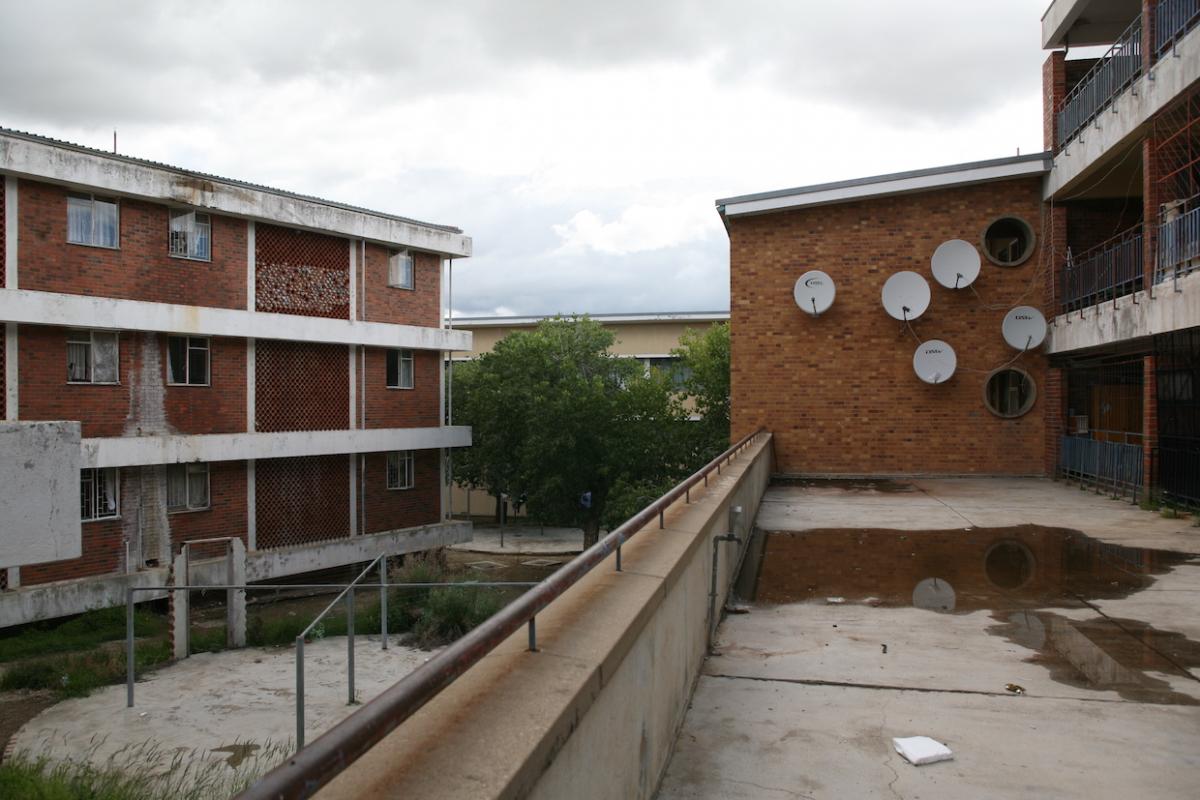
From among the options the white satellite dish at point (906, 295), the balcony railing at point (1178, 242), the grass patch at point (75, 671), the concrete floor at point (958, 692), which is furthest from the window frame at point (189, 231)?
the balcony railing at point (1178, 242)

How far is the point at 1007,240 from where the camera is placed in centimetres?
1712

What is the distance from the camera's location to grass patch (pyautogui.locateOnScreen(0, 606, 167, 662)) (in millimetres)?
16500

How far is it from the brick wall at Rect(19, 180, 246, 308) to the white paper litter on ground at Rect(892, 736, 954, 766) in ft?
64.5

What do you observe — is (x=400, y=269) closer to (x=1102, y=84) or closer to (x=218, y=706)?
(x=218, y=706)

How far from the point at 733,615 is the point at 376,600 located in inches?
583

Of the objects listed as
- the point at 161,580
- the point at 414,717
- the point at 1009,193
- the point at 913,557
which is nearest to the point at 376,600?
the point at 161,580

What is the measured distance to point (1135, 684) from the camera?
4828 mm

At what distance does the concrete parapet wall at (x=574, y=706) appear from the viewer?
1881 millimetres

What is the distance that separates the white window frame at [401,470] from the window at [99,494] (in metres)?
7.77

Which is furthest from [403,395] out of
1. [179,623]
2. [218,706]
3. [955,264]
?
[955,264]

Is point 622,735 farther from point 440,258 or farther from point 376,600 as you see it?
point 440,258

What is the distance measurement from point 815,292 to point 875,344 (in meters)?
1.60

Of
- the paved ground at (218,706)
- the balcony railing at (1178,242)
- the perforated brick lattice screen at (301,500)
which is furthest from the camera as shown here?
the perforated brick lattice screen at (301,500)

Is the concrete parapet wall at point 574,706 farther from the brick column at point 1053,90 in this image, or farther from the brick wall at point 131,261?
the brick wall at point 131,261
